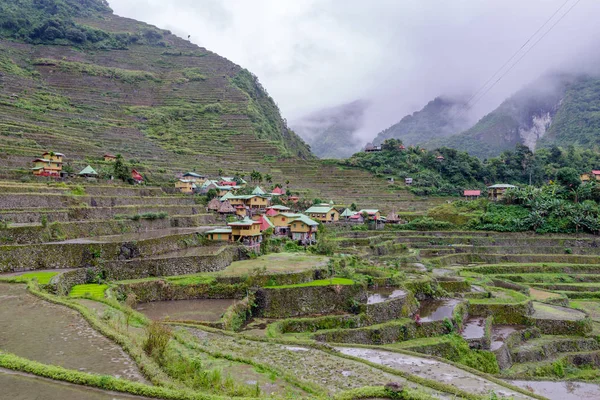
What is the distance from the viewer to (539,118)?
115 m

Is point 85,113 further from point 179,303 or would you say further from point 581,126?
point 581,126

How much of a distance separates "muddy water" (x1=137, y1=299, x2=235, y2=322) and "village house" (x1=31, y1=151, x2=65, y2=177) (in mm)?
16212

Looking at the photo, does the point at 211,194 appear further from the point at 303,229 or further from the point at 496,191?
the point at 496,191

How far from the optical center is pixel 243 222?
2581 centimetres

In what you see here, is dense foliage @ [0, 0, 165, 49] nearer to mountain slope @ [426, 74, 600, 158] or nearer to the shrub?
mountain slope @ [426, 74, 600, 158]

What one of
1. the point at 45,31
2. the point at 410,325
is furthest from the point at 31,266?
the point at 45,31

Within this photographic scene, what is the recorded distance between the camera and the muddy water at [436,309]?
61.1ft

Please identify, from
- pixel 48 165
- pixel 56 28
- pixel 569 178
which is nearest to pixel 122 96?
pixel 56 28

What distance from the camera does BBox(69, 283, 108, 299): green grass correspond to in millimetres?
14142

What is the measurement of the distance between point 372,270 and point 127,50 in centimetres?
8437

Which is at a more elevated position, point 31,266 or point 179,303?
point 31,266

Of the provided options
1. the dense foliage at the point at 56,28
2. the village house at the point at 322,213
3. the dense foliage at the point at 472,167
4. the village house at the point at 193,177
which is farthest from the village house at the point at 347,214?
the dense foliage at the point at 56,28

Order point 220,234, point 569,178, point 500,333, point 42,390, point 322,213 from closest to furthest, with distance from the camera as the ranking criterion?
point 42,390 < point 500,333 < point 220,234 < point 322,213 < point 569,178

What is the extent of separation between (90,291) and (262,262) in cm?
991
